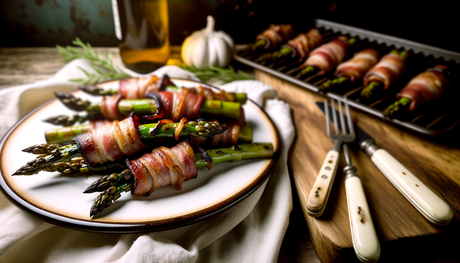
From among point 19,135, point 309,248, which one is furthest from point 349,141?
point 19,135

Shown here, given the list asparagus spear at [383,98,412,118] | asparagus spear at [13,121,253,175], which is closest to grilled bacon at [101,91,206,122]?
asparagus spear at [13,121,253,175]

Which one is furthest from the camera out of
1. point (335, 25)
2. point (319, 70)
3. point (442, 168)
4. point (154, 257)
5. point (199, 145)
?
point (335, 25)

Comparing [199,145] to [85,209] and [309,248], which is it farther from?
[309,248]

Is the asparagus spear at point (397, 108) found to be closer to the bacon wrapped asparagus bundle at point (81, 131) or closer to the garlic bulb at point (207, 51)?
the bacon wrapped asparagus bundle at point (81, 131)

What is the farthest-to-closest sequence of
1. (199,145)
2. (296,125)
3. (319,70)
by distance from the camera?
(319,70)
(296,125)
(199,145)

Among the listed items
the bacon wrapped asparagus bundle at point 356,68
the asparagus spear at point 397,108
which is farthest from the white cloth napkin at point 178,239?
the bacon wrapped asparagus bundle at point 356,68

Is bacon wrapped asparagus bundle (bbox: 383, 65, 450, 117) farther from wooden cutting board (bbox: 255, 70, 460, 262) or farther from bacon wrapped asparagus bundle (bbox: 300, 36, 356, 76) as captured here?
bacon wrapped asparagus bundle (bbox: 300, 36, 356, 76)
